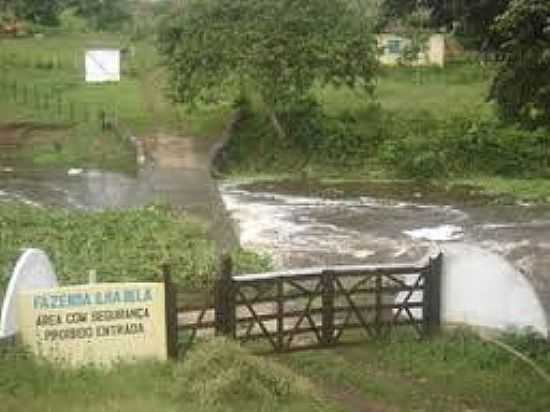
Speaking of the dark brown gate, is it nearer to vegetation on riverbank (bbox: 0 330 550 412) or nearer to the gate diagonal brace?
the gate diagonal brace

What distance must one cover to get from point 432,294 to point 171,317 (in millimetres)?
4281

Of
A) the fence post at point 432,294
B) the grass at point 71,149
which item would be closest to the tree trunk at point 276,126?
the grass at point 71,149

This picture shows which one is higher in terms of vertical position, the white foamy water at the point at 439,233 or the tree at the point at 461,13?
the tree at the point at 461,13

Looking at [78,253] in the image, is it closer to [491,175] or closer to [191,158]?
[191,158]

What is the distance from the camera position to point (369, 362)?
1540cm

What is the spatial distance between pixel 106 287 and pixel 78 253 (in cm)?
689

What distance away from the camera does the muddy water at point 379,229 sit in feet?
72.6

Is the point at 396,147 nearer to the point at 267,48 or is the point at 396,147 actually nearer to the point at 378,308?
the point at 267,48

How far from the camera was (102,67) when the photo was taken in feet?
139

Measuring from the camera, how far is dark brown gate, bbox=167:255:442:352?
49.1 ft

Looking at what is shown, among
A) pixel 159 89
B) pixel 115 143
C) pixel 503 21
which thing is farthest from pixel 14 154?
pixel 503 21

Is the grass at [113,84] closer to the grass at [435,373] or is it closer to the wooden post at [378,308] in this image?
the wooden post at [378,308]

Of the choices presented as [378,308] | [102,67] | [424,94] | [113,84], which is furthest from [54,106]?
[378,308]

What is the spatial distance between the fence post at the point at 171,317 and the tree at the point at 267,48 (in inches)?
700
